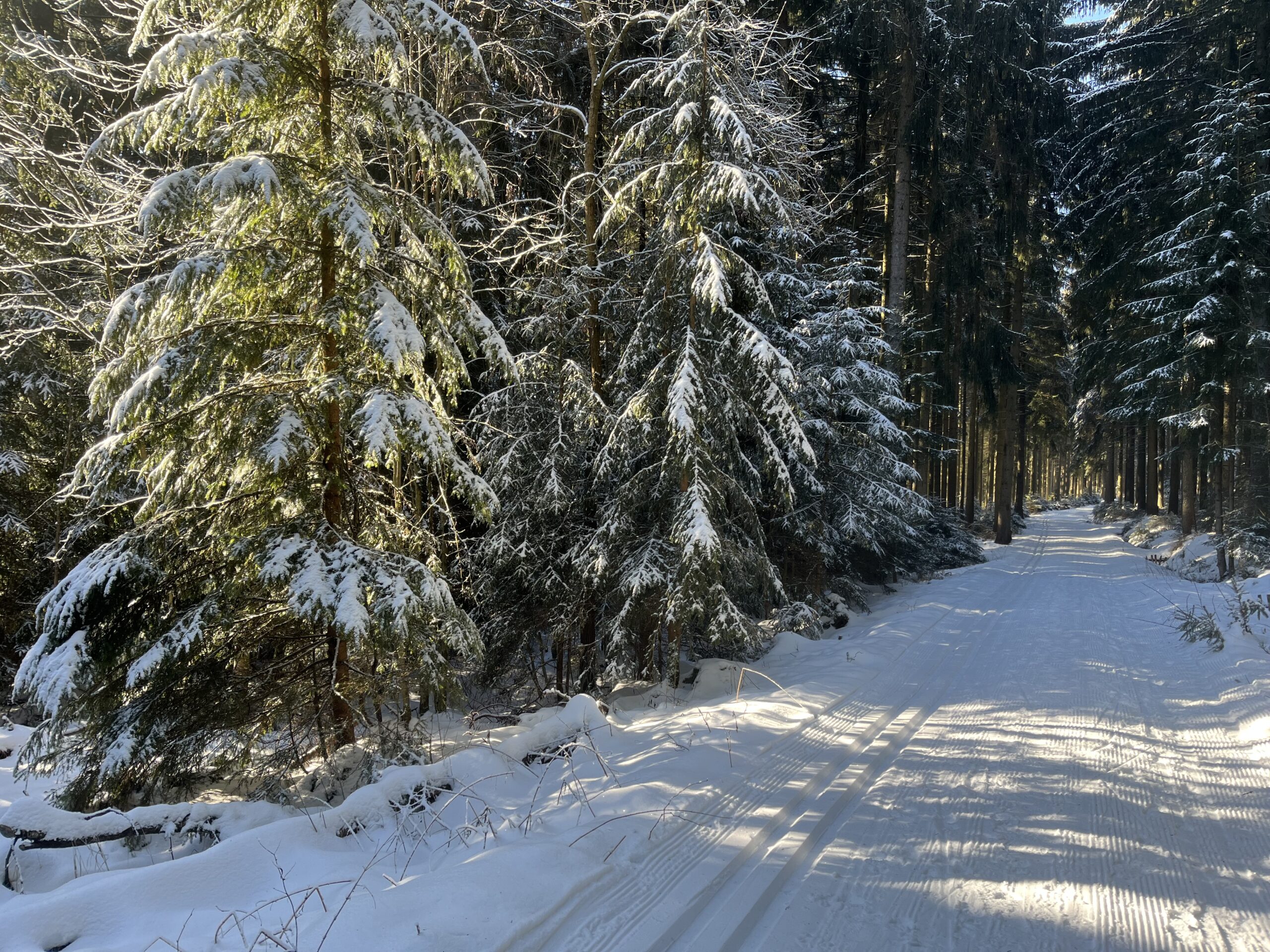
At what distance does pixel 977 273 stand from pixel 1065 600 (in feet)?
29.7

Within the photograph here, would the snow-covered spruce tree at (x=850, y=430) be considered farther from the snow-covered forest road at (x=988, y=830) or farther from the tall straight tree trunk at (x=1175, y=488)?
the tall straight tree trunk at (x=1175, y=488)

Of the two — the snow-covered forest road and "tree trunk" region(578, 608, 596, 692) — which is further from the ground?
the snow-covered forest road

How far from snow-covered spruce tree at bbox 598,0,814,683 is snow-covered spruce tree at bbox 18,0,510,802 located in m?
2.25

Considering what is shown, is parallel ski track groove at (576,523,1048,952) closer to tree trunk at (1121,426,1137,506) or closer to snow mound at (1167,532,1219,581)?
snow mound at (1167,532,1219,581)

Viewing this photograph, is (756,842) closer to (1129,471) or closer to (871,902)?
(871,902)

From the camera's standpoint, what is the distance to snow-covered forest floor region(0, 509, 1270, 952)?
3062mm

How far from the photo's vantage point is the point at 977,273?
1744 centimetres

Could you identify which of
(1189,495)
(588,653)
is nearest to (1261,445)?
(1189,495)

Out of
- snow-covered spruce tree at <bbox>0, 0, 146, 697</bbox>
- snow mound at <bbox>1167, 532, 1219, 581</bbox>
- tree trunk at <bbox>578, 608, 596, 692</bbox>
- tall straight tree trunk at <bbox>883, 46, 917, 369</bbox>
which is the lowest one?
tree trunk at <bbox>578, 608, 596, 692</bbox>

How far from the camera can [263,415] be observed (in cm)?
545

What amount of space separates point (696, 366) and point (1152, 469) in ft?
103

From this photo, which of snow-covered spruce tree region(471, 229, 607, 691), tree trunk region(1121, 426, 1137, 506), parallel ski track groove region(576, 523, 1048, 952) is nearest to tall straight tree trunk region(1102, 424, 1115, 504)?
tree trunk region(1121, 426, 1137, 506)

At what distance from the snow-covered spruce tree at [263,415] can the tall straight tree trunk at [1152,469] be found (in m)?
29.4

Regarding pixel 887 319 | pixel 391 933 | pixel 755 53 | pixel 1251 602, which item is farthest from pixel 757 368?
pixel 887 319
